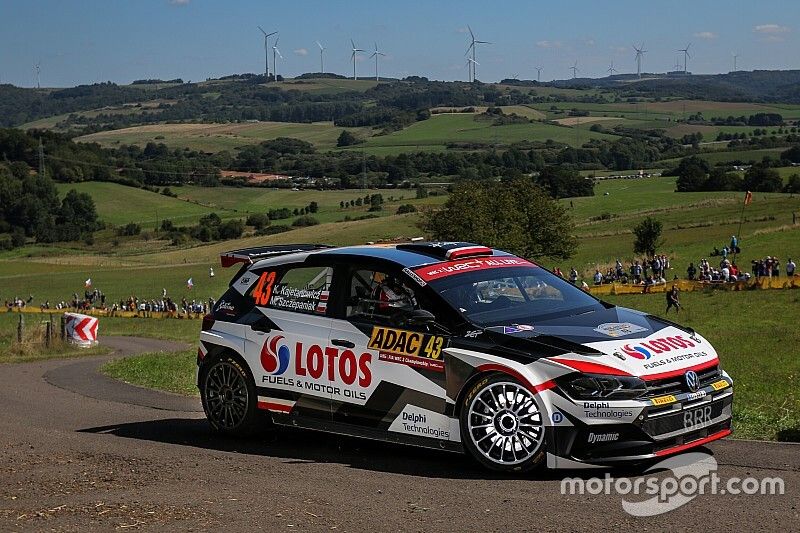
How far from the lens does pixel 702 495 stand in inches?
271

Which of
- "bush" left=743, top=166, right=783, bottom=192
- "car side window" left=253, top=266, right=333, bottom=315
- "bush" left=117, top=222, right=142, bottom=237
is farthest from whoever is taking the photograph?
"bush" left=117, top=222, right=142, bottom=237

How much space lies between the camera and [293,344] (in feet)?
31.4

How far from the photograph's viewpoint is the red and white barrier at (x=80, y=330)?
2741 cm

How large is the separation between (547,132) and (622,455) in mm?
185055

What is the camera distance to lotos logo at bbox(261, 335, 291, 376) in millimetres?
9617

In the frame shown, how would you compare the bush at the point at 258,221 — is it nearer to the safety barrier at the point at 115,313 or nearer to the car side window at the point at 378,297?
the safety barrier at the point at 115,313

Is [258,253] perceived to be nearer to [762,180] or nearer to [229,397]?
[229,397]

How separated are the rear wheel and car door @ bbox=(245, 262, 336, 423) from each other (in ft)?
0.44

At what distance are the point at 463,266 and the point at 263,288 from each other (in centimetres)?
206

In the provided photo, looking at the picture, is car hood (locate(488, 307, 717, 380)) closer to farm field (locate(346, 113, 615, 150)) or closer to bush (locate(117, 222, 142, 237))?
bush (locate(117, 222, 142, 237))

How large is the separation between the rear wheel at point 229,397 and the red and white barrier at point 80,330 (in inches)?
717

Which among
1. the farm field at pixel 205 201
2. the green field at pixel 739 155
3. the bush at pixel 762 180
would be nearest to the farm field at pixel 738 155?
the green field at pixel 739 155

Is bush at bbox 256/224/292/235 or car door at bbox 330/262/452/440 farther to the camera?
bush at bbox 256/224/292/235

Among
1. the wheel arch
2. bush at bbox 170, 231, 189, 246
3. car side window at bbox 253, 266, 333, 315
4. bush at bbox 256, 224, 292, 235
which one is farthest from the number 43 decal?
bush at bbox 170, 231, 189, 246
